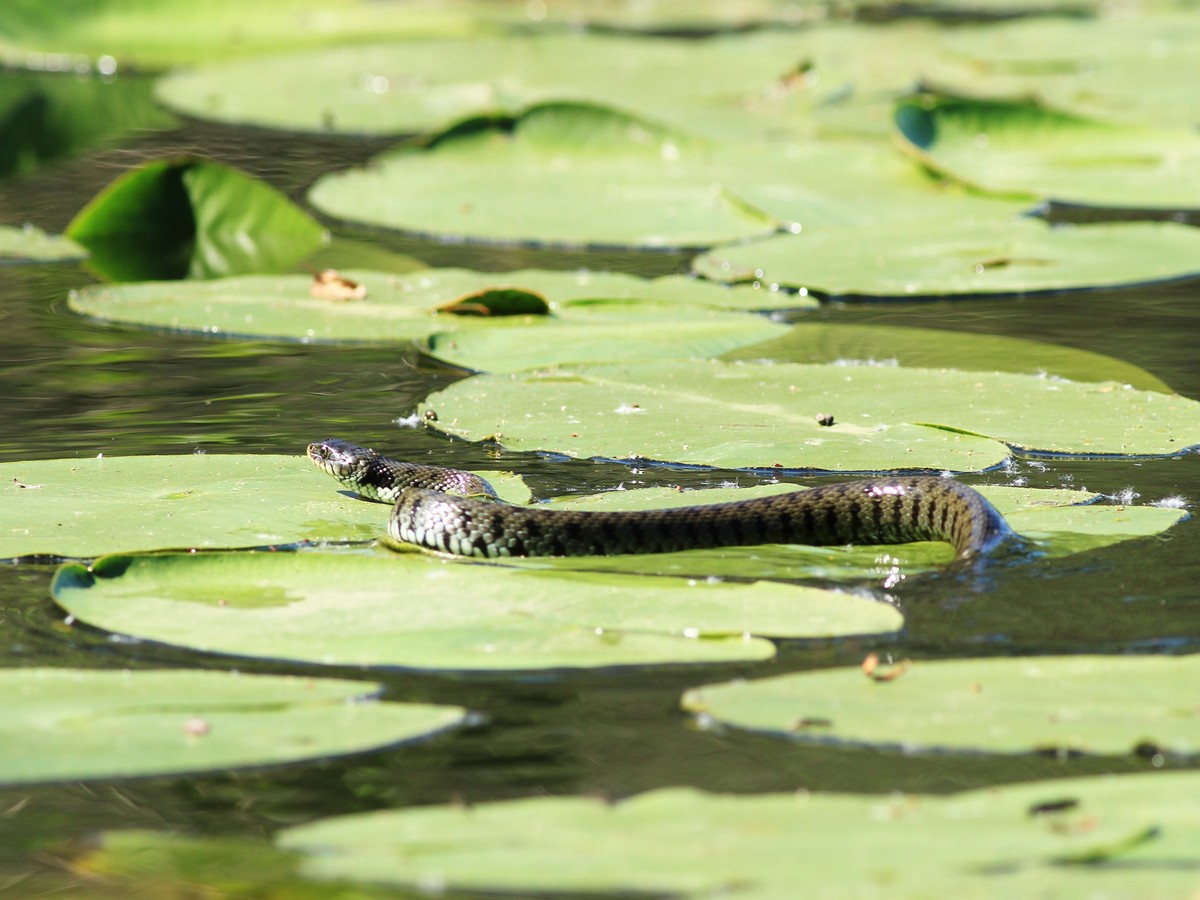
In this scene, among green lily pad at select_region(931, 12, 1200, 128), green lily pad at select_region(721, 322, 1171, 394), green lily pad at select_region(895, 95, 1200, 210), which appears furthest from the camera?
green lily pad at select_region(931, 12, 1200, 128)

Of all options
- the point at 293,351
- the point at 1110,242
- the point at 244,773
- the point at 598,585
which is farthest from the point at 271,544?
the point at 1110,242

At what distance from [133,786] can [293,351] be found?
12.4 feet

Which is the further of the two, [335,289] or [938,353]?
[335,289]

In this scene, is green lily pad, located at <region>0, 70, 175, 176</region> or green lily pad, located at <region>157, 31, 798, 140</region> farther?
green lily pad, located at <region>157, 31, 798, 140</region>

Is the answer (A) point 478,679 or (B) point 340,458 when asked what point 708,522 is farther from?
(B) point 340,458

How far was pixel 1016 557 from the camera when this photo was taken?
4188 millimetres

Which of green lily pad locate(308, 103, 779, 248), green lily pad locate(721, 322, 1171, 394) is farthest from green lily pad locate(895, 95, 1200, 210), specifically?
green lily pad locate(721, 322, 1171, 394)

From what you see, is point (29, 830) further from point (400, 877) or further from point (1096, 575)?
point (1096, 575)

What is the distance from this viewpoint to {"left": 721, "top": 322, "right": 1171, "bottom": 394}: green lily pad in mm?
6152

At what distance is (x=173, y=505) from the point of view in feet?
15.0

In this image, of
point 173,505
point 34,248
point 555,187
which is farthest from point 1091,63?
point 173,505

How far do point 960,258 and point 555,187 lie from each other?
2.52 meters

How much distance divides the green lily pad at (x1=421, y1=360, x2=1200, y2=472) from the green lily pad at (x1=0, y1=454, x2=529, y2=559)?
1.76ft

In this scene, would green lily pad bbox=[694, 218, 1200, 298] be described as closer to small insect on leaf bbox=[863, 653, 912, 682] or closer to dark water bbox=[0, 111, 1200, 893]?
dark water bbox=[0, 111, 1200, 893]
